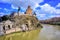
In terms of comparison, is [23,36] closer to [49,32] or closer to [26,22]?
[26,22]

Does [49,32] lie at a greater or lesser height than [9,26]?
lesser

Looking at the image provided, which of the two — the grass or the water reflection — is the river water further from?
the grass

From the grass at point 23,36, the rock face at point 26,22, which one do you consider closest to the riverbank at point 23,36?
the grass at point 23,36

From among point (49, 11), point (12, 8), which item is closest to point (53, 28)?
point (49, 11)

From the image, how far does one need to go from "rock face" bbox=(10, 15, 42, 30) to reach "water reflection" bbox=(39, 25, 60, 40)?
0.17 metres

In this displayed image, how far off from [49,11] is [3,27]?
102cm

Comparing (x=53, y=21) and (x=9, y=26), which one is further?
(x=53, y=21)

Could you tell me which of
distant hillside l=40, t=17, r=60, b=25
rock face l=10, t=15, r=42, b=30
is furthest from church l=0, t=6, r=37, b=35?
distant hillside l=40, t=17, r=60, b=25

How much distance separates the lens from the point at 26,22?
104 inches

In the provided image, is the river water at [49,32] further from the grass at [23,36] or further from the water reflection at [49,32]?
the grass at [23,36]

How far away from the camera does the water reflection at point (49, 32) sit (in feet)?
8.66

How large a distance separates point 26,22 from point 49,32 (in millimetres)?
532

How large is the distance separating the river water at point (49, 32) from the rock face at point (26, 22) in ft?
0.50

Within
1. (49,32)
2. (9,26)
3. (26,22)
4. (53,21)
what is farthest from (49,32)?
(9,26)
